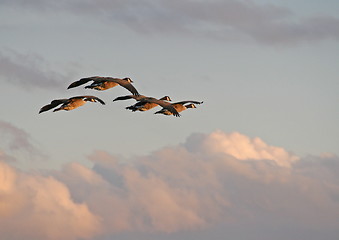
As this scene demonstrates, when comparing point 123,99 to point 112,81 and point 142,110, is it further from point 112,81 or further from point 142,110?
point 112,81

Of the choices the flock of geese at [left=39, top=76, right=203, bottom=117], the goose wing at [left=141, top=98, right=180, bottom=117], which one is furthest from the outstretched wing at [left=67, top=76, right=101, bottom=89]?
the goose wing at [left=141, top=98, right=180, bottom=117]

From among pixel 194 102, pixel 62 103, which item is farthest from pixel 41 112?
pixel 194 102

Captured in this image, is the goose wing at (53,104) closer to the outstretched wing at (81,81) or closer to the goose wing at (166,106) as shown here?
the outstretched wing at (81,81)

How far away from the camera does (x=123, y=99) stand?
98.9 metres

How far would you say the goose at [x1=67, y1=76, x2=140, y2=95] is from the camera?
87700 mm

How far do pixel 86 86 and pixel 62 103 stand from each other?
3.87 meters

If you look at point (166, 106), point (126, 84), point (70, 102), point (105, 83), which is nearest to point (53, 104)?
point (70, 102)

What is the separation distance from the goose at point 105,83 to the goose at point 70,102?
1407mm

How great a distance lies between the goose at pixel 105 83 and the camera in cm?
8770

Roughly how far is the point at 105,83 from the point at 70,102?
4.42 meters

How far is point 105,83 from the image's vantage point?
3679 inches

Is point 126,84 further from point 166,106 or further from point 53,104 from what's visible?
point 53,104

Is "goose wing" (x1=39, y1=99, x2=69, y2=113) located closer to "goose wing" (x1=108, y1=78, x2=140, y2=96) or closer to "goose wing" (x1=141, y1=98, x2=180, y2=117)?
"goose wing" (x1=108, y1=78, x2=140, y2=96)

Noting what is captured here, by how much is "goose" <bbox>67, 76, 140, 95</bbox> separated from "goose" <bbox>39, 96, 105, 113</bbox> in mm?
1407
